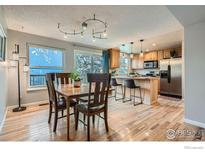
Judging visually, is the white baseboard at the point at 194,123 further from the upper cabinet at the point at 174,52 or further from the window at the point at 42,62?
the window at the point at 42,62

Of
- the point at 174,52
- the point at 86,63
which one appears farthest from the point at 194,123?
the point at 86,63

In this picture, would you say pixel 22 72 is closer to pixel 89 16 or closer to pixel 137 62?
pixel 89 16

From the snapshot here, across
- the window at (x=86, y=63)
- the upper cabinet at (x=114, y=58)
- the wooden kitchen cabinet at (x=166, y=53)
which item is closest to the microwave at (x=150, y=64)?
the wooden kitchen cabinet at (x=166, y=53)

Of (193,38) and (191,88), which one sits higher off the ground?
(193,38)

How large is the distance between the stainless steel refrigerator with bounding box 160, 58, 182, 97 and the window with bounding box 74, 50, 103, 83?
8.86ft

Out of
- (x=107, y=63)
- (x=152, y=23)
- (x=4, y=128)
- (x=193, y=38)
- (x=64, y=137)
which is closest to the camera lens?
(x=64, y=137)

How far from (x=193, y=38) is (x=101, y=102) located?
6.87ft

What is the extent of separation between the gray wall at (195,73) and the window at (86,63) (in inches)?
128

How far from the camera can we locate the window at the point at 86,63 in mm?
5020

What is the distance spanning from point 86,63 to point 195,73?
3839 millimetres
